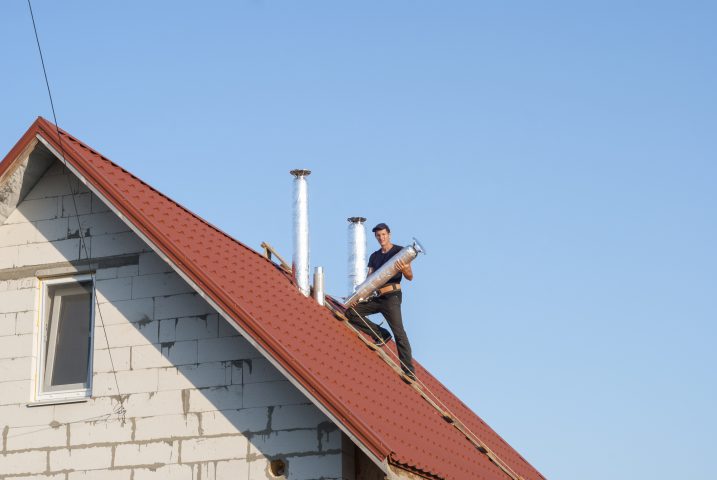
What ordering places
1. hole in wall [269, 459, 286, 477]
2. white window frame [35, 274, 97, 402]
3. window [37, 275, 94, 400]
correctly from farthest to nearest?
window [37, 275, 94, 400] → white window frame [35, 274, 97, 402] → hole in wall [269, 459, 286, 477]

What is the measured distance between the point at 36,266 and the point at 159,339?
1.70 m

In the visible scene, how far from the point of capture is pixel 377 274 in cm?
1415

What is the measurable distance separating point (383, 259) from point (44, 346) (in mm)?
4164

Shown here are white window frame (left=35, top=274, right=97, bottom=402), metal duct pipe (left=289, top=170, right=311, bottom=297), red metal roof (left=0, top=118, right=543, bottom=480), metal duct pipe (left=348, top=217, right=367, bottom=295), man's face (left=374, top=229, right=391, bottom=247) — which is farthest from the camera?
metal duct pipe (left=348, top=217, right=367, bottom=295)

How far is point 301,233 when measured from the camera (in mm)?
14195

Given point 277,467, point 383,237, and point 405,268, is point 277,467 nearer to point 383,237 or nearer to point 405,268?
point 405,268

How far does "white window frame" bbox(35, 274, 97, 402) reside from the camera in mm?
11844

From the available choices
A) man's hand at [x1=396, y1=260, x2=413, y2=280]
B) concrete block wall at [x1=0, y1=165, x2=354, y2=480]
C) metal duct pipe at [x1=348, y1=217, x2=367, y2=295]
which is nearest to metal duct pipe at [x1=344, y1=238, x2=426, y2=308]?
man's hand at [x1=396, y1=260, x2=413, y2=280]

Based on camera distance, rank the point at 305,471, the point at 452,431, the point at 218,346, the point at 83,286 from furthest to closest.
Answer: the point at 452,431
the point at 83,286
the point at 218,346
the point at 305,471

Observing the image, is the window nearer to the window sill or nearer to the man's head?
the window sill

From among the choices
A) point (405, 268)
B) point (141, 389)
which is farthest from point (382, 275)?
point (141, 389)

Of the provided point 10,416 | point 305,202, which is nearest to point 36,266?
point 10,416

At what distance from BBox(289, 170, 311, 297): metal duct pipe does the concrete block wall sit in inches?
92.2

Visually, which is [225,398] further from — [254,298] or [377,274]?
[377,274]
